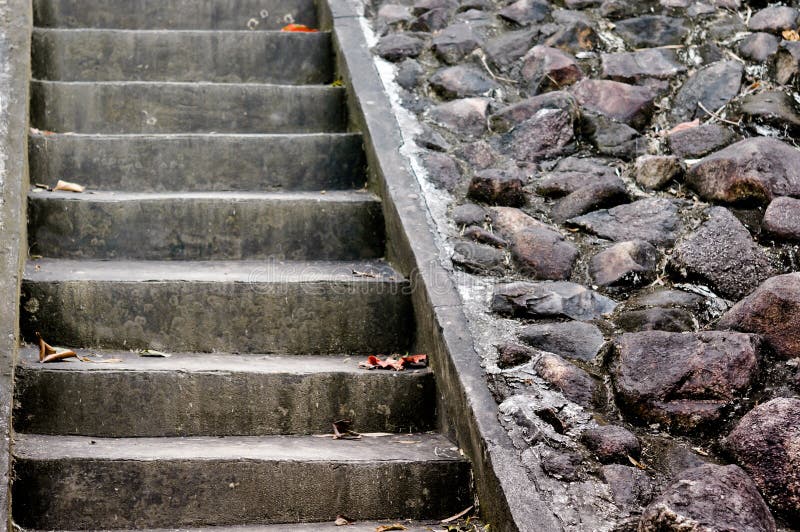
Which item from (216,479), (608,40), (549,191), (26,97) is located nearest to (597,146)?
(549,191)

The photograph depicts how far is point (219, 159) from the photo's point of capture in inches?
141

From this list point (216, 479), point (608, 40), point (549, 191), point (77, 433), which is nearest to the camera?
point (216, 479)

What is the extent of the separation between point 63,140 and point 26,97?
198mm

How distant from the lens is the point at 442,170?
343 cm

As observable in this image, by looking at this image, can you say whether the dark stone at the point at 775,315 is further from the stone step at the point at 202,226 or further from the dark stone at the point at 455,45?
the dark stone at the point at 455,45

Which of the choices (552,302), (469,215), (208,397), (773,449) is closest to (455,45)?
(469,215)

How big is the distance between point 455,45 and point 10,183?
76.2 inches

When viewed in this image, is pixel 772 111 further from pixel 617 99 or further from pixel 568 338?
pixel 568 338

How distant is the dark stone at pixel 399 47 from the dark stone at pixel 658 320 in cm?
185

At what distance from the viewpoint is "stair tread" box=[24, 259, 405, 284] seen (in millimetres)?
2986

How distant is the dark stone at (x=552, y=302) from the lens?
2.77 metres

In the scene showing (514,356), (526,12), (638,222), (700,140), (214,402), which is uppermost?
(526,12)

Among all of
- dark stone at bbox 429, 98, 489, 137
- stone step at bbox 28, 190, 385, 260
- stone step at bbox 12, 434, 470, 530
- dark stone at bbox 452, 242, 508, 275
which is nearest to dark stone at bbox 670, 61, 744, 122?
dark stone at bbox 429, 98, 489, 137

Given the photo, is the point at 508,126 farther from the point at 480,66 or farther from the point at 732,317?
the point at 732,317
